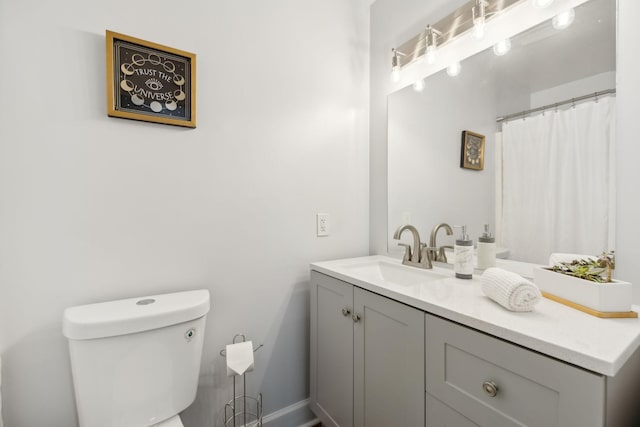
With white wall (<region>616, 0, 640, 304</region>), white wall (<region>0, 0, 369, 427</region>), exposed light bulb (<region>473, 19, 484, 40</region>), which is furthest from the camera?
exposed light bulb (<region>473, 19, 484, 40</region>)

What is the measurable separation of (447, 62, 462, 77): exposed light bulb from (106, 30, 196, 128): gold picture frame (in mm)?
1138

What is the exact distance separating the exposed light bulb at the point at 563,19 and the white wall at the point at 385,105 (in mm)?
118

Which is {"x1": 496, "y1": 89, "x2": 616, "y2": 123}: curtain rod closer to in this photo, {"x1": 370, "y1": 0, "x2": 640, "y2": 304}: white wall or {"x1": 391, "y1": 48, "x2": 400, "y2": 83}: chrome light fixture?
{"x1": 370, "y1": 0, "x2": 640, "y2": 304}: white wall

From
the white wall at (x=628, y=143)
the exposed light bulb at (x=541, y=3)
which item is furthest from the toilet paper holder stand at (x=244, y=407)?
the exposed light bulb at (x=541, y=3)

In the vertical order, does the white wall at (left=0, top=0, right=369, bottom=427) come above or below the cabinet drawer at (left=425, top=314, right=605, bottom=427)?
above

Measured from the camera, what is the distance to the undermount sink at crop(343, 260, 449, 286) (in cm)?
124

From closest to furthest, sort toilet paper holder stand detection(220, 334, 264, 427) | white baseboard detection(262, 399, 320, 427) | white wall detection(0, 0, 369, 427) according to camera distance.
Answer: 1. white wall detection(0, 0, 369, 427)
2. toilet paper holder stand detection(220, 334, 264, 427)
3. white baseboard detection(262, 399, 320, 427)

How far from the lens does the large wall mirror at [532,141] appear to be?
88 centimetres

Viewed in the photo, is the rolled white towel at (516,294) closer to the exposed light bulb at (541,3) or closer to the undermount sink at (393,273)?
the undermount sink at (393,273)

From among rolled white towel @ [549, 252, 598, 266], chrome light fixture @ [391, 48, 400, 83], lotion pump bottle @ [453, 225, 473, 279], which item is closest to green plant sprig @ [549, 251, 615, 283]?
rolled white towel @ [549, 252, 598, 266]

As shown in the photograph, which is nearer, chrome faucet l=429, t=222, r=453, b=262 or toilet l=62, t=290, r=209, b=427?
toilet l=62, t=290, r=209, b=427

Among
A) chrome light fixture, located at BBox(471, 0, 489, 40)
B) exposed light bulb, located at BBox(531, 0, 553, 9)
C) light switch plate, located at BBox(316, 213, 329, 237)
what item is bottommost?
light switch plate, located at BBox(316, 213, 329, 237)

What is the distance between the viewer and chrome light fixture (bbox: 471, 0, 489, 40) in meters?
1.14

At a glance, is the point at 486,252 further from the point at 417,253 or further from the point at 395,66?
the point at 395,66
